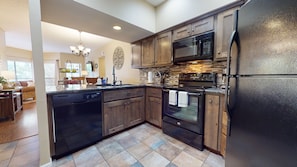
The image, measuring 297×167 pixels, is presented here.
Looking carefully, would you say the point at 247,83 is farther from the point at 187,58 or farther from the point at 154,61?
the point at 154,61

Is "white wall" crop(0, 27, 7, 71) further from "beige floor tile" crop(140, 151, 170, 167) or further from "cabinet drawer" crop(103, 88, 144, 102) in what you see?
"beige floor tile" crop(140, 151, 170, 167)

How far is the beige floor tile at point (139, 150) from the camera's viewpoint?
5.75ft

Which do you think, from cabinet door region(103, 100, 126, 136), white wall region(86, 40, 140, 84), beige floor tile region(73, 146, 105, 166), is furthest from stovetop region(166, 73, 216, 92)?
white wall region(86, 40, 140, 84)

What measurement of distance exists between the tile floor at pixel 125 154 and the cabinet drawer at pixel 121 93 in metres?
0.76

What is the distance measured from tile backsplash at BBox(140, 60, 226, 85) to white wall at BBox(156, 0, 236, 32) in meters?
0.88

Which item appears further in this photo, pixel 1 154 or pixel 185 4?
pixel 185 4

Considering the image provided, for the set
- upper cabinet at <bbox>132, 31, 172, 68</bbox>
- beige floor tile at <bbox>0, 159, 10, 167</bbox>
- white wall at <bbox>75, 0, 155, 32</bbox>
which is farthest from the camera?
upper cabinet at <bbox>132, 31, 172, 68</bbox>

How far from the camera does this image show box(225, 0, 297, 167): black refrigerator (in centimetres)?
60

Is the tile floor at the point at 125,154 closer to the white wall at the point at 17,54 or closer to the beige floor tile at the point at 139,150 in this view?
the beige floor tile at the point at 139,150

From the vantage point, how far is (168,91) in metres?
2.26

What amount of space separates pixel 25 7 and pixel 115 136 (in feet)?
11.1

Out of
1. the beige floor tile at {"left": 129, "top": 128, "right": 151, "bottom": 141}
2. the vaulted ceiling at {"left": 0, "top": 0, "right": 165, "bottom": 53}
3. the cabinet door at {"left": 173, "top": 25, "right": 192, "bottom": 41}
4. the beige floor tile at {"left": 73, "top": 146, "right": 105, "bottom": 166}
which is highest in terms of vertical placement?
the vaulted ceiling at {"left": 0, "top": 0, "right": 165, "bottom": 53}

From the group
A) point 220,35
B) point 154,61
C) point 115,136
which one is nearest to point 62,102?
point 115,136

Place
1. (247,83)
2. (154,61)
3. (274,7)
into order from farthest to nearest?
(154,61) < (247,83) < (274,7)
